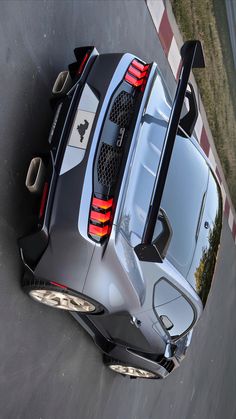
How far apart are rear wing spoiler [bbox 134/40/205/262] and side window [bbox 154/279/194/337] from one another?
0.67m

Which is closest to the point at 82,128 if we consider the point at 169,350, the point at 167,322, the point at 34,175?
the point at 34,175

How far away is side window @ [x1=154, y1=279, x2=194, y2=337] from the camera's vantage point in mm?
4613

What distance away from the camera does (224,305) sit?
9.30 meters

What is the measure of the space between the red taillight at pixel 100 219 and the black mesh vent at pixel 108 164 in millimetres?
166

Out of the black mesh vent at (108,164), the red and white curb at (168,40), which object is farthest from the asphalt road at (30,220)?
the black mesh vent at (108,164)

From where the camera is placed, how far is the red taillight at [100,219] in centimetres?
407

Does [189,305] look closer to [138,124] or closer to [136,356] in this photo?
[136,356]

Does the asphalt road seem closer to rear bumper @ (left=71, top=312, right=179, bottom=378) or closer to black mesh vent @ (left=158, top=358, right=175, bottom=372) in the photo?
rear bumper @ (left=71, top=312, right=179, bottom=378)

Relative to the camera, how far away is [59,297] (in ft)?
15.2

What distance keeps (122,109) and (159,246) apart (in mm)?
1183

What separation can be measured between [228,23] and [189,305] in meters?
5.26

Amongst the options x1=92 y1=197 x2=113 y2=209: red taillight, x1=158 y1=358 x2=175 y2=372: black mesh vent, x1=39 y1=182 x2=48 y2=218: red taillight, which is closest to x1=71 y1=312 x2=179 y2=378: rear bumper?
x1=158 y1=358 x2=175 y2=372: black mesh vent

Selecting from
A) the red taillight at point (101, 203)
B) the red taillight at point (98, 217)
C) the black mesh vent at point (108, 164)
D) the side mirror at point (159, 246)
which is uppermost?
the black mesh vent at point (108, 164)

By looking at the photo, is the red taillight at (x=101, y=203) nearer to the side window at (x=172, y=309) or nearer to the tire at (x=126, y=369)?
the side window at (x=172, y=309)
